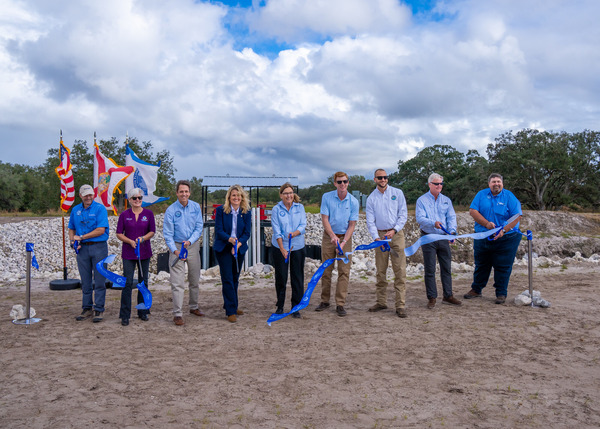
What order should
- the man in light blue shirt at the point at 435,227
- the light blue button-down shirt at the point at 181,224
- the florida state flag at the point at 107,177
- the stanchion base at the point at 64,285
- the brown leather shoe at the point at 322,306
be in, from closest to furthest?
1. the light blue button-down shirt at the point at 181,224
2. the man in light blue shirt at the point at 435,227
3. the brown leather shoe at the point at 322,306
4. the stanchion base at the point at 64,285
5. the florida state flag at the point at 107,177

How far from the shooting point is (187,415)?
359 cm

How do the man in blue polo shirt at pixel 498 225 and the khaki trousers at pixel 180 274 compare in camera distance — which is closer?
the khaki trousers at pixel 180 274

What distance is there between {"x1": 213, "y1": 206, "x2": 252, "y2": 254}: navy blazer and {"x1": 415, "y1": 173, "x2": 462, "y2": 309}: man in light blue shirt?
258 centimetres

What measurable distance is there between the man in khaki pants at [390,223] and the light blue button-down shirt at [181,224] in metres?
2.47

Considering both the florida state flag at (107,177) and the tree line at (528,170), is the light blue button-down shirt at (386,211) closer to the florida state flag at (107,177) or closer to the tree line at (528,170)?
the florida state flag at (107,177)

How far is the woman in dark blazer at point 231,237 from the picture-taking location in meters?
6.40

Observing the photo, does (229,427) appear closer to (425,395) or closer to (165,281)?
(425,395)

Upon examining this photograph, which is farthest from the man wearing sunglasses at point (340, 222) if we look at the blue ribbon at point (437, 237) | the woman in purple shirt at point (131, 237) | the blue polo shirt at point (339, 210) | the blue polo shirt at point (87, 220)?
the blue polo shirt at point (87, 220)

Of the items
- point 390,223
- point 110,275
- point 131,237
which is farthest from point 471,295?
point 110,275

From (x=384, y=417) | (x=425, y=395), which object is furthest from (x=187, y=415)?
(x=425, y=395)

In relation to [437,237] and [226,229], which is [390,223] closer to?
[437,237]

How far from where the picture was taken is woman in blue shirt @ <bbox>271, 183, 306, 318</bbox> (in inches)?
255

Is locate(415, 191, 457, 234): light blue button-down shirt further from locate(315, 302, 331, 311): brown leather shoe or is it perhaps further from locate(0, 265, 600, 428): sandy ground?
locate(315, 302, 331, 311): brown leather shoe

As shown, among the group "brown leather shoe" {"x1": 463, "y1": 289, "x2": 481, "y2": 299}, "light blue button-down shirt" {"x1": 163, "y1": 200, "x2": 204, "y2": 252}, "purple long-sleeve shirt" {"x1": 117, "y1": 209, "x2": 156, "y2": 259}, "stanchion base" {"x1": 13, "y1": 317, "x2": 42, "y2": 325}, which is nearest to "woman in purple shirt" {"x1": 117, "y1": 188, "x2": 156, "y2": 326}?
"purple long-sleeve shirt" {"x1": 117, "y1": 209, "x2": 156, "y2": 259}
